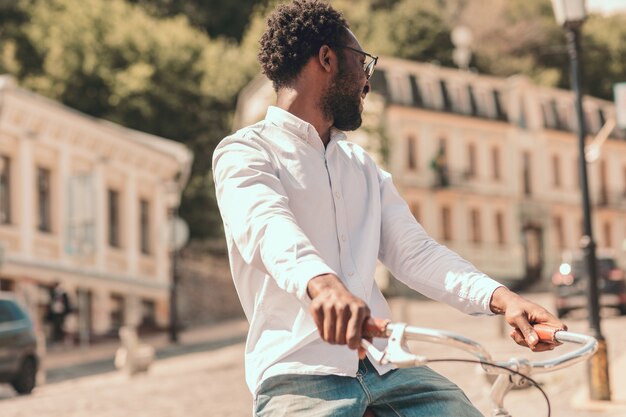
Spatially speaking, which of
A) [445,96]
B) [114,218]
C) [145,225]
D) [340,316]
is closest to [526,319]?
[340,316]

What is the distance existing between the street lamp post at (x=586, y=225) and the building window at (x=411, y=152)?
4103 centimetres

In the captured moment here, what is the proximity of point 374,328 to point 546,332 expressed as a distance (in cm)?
58

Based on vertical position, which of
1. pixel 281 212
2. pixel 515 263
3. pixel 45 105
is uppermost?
pixel 281 212

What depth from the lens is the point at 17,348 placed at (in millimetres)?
18812

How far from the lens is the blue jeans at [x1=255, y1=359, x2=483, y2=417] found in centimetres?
316

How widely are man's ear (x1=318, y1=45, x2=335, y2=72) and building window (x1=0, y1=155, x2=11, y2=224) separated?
90.4ft

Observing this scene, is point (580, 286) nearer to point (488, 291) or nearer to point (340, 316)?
point (488, 291)

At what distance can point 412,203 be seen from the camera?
2128 inches

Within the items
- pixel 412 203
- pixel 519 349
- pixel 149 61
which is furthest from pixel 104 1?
pixel 519 349

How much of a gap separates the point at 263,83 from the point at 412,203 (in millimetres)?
9689

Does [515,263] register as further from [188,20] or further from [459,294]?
[459,294]

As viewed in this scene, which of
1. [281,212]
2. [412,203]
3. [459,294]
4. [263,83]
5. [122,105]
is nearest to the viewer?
[281,212]

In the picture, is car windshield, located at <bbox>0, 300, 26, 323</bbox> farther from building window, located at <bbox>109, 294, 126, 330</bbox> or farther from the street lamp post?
building window, located at <bbox>109, 294, 126, 330</bbox>

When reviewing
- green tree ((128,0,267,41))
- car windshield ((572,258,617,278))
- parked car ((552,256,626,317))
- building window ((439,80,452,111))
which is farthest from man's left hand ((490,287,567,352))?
green tree ((128,0,267,41))
